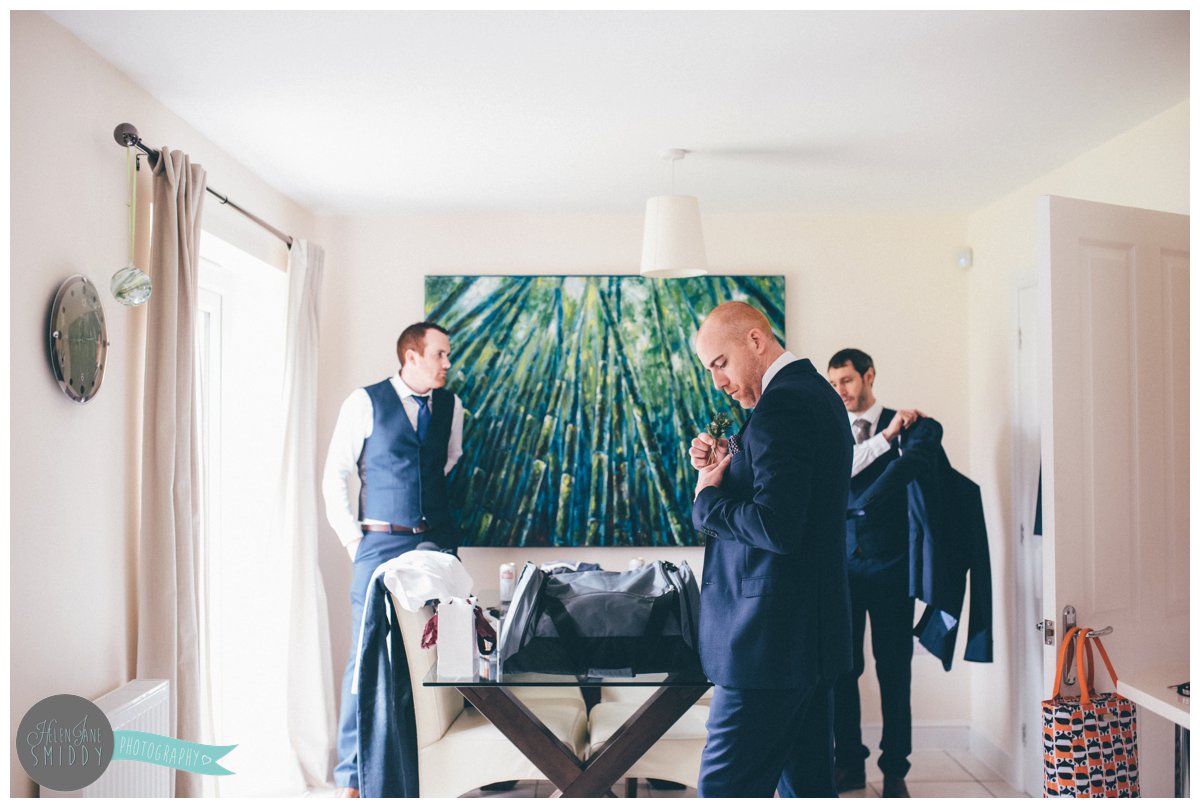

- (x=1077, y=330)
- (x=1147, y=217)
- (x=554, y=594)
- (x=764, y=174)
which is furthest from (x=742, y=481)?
(x=764, y=174)

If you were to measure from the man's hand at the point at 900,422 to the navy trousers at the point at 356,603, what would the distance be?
1886mm

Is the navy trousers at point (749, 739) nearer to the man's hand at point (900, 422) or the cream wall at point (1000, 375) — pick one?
the man's hand at point (900, 422)

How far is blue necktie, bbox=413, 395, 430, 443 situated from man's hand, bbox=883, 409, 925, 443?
1.84 meters

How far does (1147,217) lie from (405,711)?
248cm

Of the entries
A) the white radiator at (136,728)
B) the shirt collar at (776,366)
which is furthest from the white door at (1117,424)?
the white radiator at (136,728)

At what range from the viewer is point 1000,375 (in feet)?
12.5

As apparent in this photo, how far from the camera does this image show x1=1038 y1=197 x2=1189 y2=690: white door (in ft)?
7.44

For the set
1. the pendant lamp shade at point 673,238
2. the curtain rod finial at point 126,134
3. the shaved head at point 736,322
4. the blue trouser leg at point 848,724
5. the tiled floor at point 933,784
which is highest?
the curtain rod finial at point 126,134

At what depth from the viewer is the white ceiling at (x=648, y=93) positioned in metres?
2.19

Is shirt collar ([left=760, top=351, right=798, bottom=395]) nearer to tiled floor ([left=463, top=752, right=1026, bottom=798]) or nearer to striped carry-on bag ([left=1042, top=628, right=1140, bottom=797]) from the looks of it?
striped carry-on bag ([left=1042, top=628, right=1140, bottom=797])

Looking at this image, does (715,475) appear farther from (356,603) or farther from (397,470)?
(356,603)

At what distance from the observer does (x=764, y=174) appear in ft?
11.4

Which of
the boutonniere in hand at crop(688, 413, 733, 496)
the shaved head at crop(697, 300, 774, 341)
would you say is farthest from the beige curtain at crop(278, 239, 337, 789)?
the shaved head at crop(697, 300, 774, 341)

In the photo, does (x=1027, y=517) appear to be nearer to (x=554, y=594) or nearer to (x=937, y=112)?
(x=937, y=112)
